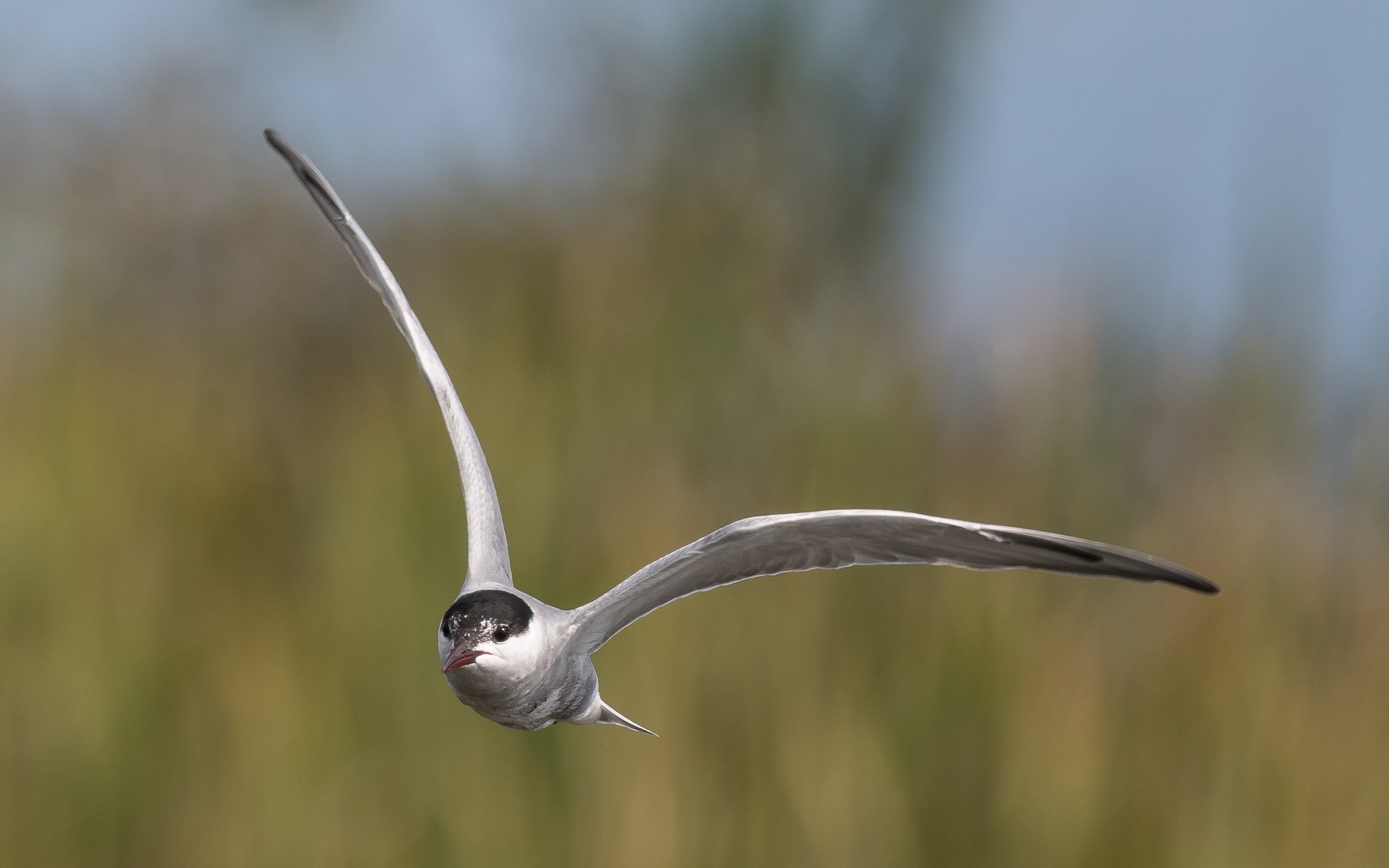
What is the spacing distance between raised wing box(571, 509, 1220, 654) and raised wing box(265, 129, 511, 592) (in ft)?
0.27

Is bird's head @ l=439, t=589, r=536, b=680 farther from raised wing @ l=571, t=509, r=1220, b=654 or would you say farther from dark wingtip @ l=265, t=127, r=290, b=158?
dark wingtip @ l=265, t=127, r=290, b=158

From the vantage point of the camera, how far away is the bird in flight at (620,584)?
0.72 meters

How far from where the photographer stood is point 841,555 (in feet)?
3.07

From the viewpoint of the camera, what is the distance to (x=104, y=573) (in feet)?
7.84

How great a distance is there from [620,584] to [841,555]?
190 millimetres

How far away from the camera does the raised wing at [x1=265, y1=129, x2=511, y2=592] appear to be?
86cm

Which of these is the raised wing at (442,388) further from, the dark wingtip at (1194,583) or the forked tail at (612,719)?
the dark wingtip at (1194,583)

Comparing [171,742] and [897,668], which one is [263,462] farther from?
[897,668]

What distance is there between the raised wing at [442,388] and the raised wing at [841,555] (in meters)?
0.08

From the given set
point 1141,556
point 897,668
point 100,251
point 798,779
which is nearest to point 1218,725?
point 897,668

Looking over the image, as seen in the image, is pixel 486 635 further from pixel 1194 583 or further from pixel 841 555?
pixel 1194 583

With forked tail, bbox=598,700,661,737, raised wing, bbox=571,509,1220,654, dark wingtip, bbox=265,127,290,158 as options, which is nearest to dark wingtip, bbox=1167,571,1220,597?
raised wing, bbox=571,509,1220,654

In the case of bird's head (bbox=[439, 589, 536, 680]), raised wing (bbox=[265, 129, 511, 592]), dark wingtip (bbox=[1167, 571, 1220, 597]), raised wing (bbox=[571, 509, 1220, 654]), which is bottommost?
bird's head (bbox=[439, 589, 536, 680])

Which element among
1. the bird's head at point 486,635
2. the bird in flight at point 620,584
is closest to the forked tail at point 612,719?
the bird in flight at point 620,584
